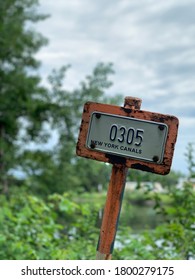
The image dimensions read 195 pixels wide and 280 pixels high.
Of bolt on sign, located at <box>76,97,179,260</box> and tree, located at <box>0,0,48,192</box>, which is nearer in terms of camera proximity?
bolt on sign, located at <box>76,97,179,260</box>

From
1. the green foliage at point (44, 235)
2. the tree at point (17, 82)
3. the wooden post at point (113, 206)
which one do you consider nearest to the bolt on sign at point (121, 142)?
the wooden post at point (113, 206)

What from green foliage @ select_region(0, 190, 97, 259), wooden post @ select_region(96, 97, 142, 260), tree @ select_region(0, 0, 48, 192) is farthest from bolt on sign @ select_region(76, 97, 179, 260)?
tree @ select_region(0, 0, 48, 192)

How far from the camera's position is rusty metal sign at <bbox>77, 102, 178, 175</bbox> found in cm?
113

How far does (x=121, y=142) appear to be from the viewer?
3.78ft

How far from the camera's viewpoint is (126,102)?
1.19 meters

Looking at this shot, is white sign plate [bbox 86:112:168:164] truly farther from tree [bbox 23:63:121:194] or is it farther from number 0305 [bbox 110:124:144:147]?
tree [bbox 23:63:121:194]

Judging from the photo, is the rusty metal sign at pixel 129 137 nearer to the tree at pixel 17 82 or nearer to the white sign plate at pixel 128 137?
the white sign plate at pixel 128 137

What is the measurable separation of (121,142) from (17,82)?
5.67 metres

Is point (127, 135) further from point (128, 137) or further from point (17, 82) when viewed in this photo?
point (17, 82)

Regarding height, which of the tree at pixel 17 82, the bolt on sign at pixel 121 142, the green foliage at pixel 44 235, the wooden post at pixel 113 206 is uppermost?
the tree at pixel 17 82

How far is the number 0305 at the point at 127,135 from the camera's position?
114 cm

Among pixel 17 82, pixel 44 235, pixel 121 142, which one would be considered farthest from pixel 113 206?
pixel 17 82
